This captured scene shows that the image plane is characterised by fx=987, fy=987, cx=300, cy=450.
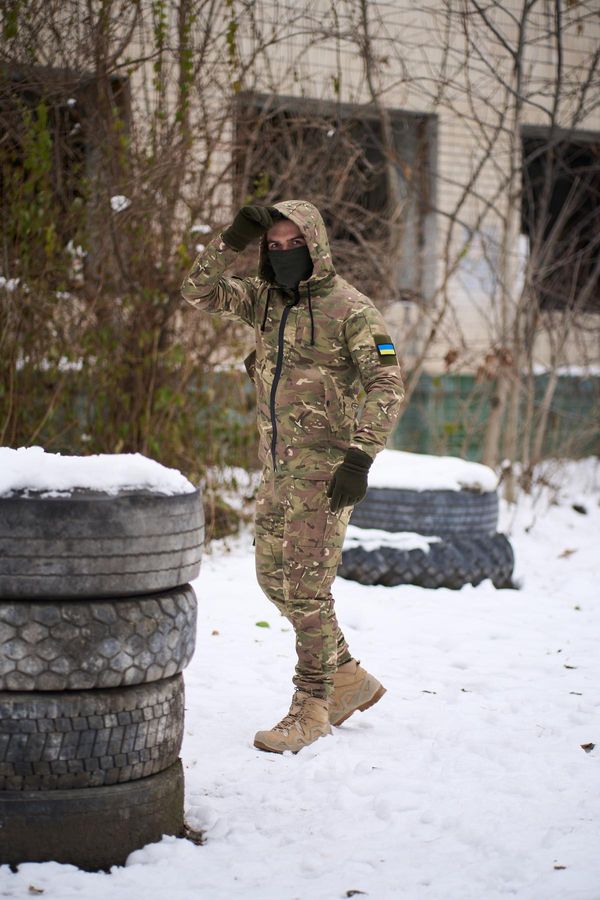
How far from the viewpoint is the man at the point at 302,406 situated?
3609mm

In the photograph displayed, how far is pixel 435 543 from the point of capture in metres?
6.54

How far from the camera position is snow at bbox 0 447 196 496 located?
8.41ft

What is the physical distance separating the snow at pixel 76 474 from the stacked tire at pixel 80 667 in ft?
0.17

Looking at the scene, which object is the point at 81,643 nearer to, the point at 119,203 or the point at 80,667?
the point at 80,667

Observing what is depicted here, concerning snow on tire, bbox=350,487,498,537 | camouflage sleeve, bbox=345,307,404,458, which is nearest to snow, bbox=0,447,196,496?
camouflage sleeve, bbox=345,307,404,458

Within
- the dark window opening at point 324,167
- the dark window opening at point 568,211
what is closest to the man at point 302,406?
the dark window opening at point 324,167

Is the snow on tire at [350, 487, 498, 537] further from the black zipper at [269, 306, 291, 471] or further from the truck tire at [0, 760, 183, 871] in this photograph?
the truck tire at [0, 760, 183, 871]

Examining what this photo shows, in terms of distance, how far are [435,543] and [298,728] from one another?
310 cm

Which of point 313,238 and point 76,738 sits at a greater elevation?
point 313,238

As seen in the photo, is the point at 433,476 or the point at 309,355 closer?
the point at 309,355

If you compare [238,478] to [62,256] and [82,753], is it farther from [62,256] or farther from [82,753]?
[82,753]

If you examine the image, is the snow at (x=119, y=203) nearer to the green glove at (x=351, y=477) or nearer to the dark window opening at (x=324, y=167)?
the dark window opening at (x=324, y=167)

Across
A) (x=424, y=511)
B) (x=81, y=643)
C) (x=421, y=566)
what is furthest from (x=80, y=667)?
(x=424, y=511)

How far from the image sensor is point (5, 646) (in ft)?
8.09
